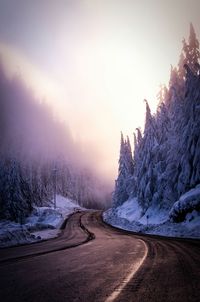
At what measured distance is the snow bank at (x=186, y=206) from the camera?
1233 inches

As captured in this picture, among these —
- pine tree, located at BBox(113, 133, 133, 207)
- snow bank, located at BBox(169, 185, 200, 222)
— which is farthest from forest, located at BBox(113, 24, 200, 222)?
pine tree, located at BBox(113, 133, 133, 207)

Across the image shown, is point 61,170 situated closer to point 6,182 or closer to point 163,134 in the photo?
point 6,182

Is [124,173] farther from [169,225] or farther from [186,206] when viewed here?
[186,206]

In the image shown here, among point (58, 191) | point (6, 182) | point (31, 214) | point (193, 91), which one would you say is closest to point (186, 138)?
point (193, 91)

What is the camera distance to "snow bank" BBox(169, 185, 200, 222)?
103ft

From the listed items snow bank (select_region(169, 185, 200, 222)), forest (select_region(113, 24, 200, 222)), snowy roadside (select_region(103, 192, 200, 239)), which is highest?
forest (select_region(113, 24, 200, 222))

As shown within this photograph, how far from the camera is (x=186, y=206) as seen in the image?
32281 millimetres

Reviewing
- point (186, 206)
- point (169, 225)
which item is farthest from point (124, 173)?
point (186, 206)

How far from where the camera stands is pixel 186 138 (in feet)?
125

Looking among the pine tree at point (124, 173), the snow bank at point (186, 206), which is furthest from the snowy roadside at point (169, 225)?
the pine tree at point (124, 173)

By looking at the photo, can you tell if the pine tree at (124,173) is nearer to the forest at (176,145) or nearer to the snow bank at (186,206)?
the forest at (176,145)

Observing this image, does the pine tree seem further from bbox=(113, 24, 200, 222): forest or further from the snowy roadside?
the snowy roadside

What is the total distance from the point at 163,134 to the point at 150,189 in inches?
416

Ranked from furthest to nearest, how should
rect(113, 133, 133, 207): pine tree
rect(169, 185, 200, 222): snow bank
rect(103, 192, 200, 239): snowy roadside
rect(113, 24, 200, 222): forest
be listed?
rect(113, 133, 133, 207): pine tree
rect(113, 24, 200, 222): forest
rect(169, 185, 200, 222): snow bank
rect(103, 192, 200, 239): snowy roadside
